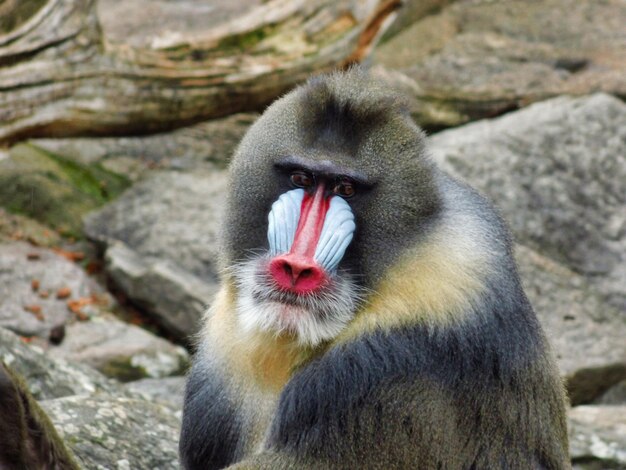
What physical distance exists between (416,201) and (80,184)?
5.27 metres

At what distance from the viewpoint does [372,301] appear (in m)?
3.37

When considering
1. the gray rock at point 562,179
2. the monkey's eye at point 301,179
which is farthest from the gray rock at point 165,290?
the monkey's eye at point 301,179

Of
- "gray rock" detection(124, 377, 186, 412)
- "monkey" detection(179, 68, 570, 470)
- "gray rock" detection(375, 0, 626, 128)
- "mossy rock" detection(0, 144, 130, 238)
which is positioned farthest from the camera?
"gray rock" detection(375, 0, 626, 128)

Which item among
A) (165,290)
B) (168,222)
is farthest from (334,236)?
(168,222)

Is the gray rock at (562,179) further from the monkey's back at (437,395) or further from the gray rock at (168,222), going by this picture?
the monkey's back at (437,395)

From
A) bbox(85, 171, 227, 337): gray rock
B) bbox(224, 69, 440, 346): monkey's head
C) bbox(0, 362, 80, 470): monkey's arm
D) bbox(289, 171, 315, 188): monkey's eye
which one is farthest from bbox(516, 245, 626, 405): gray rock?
bbox(0, 362, 80, 470): monkey's arm

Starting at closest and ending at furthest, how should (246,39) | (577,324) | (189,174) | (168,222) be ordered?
(577,324), (168,222), (246,39), (189,174)

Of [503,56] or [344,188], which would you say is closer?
[344,188]

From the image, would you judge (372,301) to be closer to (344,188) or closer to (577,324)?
(344,188)

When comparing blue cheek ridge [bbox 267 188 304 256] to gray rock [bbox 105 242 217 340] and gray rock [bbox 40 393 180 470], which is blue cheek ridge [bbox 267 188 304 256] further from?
gray rock [bbox 105 242 217 340]

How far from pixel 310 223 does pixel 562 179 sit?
4.66m

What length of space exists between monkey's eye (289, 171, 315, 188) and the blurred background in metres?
2.08

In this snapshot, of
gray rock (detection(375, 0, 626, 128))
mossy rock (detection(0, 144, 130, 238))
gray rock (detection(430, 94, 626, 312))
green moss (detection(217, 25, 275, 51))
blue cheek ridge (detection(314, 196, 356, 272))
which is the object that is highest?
gray rock (detection(375, 0, 626, 128))

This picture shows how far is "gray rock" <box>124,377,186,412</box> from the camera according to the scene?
219 inches
